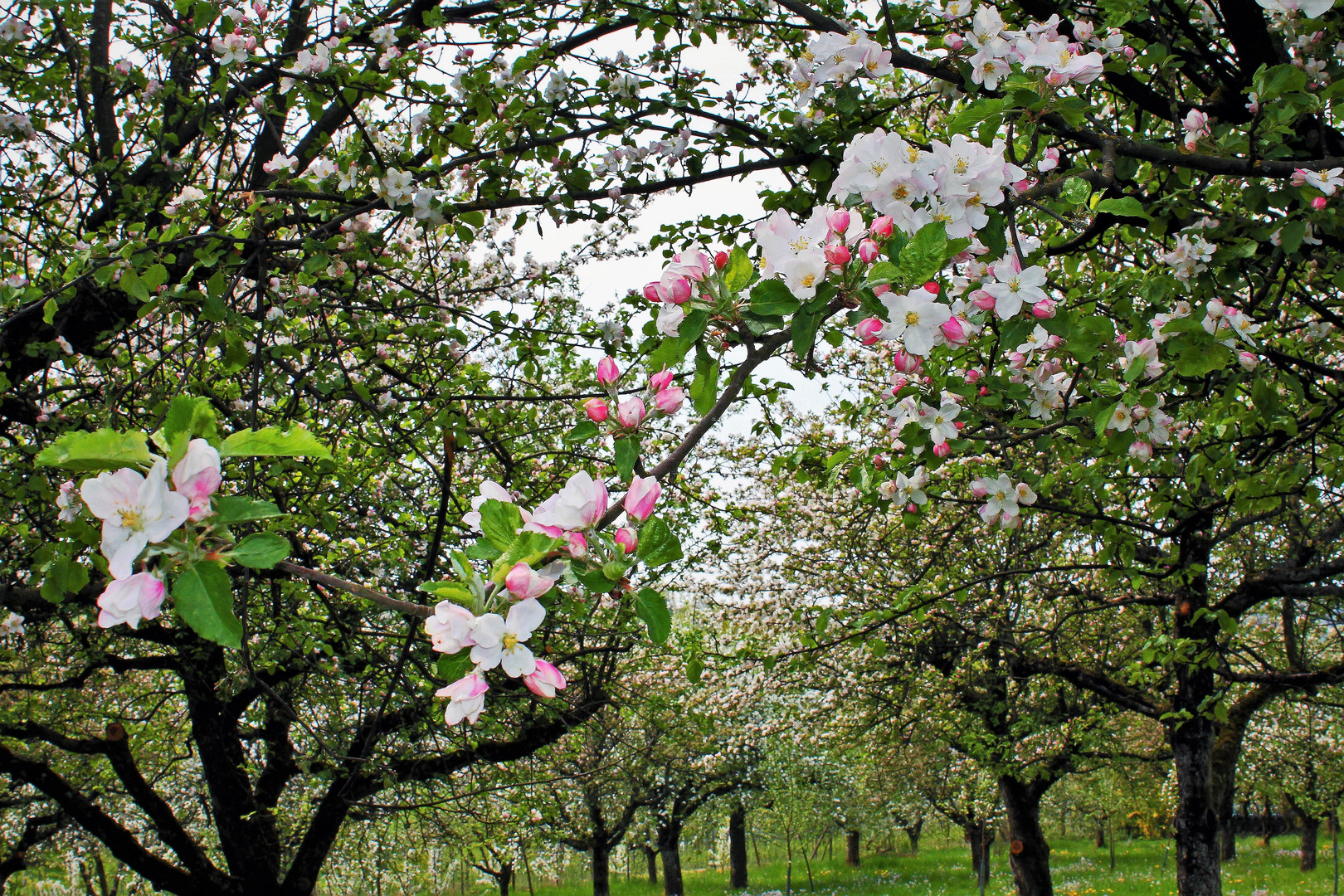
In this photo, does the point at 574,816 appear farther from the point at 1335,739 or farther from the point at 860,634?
the point at 860,634

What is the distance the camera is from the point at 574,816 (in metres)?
20.2

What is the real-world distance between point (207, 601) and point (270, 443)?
20cm

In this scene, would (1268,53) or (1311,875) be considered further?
(1311,875)

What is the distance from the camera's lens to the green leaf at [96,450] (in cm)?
92

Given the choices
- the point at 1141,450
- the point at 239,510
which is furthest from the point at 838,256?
the point at 1141,450

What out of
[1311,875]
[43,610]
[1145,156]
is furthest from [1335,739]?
[43,610]

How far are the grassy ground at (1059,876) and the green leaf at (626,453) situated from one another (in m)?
19.0

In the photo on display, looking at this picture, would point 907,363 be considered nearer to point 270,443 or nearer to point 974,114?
point 974,114

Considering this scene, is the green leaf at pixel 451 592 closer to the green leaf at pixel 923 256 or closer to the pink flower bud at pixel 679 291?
the pink flower bud at pixel 679 291

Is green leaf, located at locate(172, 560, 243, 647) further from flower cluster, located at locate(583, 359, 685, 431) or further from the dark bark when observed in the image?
the dark bark

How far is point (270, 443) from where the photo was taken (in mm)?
965

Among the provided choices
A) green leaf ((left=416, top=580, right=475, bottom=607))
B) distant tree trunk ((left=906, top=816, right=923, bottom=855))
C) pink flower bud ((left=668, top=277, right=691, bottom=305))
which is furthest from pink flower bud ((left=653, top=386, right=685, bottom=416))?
distant tree trunk ((left=906, top=816, right=923, bottom=855))

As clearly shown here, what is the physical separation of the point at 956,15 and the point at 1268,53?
1316mm

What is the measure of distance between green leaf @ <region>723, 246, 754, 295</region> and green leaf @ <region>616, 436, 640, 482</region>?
258 millimetres
